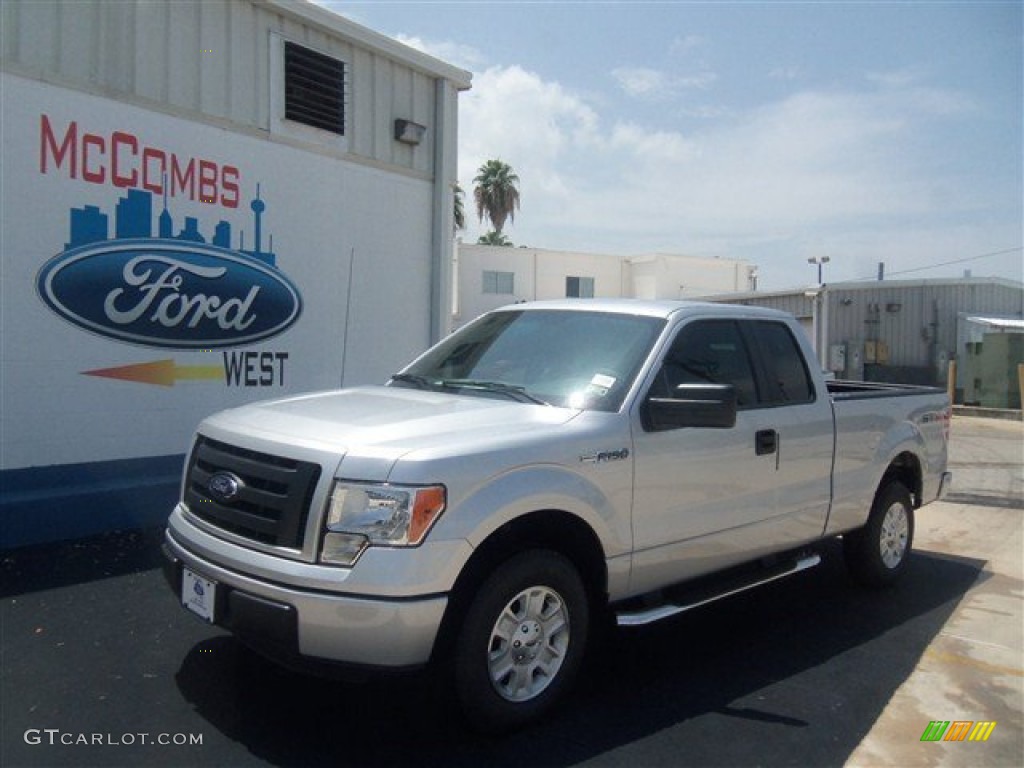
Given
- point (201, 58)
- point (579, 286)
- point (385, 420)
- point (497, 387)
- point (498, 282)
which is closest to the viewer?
point (385, 420)

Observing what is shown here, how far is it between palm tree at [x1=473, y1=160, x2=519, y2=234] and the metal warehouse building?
32.5 metres

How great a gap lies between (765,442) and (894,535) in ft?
6.68

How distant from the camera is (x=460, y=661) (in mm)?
3322

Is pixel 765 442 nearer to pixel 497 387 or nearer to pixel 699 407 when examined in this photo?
pixel 699 407

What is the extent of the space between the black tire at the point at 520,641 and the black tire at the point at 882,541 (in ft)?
9.41

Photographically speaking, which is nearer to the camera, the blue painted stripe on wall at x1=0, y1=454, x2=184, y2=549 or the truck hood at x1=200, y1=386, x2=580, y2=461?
the truck hood at x1=200, y1=386, x2=580, y2=461

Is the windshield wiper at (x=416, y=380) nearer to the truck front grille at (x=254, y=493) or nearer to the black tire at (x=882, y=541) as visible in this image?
the truck front grille at (x=254, y=493)

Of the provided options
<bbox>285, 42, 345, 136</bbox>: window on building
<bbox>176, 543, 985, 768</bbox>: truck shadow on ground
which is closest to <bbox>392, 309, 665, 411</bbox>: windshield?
<bbox>176, 543, 985, 768</bbox>: truck shadow on ground

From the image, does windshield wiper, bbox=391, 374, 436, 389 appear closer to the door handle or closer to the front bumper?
the front bumper

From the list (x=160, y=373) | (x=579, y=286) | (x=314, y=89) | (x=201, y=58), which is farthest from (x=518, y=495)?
(x=579, y=286)

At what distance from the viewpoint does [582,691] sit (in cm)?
408

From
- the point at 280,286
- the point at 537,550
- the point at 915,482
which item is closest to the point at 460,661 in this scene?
the point at 537,550

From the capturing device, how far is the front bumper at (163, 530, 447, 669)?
315 cm

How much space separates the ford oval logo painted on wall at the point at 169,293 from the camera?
6.54 meters
